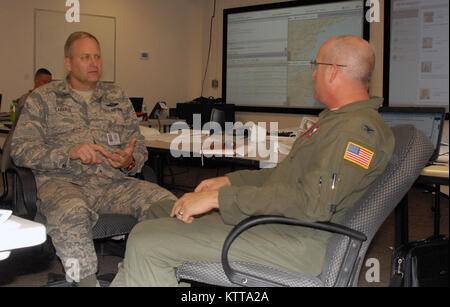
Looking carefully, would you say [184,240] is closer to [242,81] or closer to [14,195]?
[14,195]

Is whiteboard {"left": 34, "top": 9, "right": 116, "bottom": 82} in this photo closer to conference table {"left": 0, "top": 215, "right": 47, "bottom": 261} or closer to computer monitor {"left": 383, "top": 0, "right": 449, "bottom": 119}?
computer monitor {"left": 383, "top": 0, "right": 449, "bottom": 119}

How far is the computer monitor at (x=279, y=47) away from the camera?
5.74 m

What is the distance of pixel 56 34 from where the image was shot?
6.05 meters

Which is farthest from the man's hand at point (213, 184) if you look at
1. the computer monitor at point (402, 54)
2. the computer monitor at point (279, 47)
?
the computer monitor at point (279, 47)

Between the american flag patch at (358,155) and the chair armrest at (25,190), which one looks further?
the chair armrest at (25,190)

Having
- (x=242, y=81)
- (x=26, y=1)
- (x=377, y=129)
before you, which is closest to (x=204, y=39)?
(x=242, y=81)

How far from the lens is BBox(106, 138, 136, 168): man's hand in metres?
2.49

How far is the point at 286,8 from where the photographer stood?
613 cm

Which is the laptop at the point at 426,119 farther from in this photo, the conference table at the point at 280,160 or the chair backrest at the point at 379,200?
the chair backrest at the point at 379,200

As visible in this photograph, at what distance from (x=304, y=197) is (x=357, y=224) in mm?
178

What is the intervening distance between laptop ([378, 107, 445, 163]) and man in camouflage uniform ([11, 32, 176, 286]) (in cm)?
124

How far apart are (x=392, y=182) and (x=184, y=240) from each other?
68 centimetres

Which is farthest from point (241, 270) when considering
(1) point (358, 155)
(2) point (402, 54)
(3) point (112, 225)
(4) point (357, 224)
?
(2) point (402, 54)

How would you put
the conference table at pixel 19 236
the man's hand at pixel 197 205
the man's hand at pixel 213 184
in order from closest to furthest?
the conference table at pixel 19 236 < the man's hand at pixel 197 205 < the man's hand at pixel 213 184
